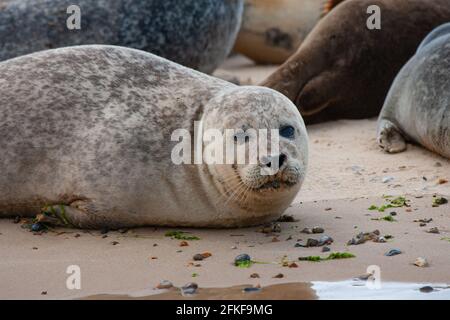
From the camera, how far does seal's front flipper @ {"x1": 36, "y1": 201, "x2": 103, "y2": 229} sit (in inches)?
193

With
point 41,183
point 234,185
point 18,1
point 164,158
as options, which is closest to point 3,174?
point 41,183

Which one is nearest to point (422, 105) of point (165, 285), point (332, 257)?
point (332, 257)

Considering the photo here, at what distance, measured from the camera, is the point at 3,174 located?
5012 millimetres

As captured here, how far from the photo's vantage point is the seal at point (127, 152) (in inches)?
191

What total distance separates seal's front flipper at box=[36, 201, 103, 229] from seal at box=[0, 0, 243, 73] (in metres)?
2.48

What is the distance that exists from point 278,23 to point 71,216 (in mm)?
6382

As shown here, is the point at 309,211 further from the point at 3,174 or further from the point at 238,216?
the point at 3,174

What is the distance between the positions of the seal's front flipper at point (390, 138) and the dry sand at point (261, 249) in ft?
1.94

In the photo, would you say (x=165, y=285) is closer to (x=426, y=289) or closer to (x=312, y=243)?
(x=312, y=243)

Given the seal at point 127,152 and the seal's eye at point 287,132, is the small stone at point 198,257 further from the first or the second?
the seal's eye at point 287,132

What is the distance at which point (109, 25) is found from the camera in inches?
286

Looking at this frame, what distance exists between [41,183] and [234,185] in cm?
91
